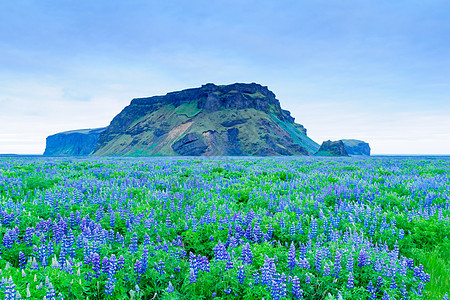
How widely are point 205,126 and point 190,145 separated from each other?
1749 cm

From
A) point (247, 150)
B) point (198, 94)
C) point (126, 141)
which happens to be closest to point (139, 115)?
point (126, 141)

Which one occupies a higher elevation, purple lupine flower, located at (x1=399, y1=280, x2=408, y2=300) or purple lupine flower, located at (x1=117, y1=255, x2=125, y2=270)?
purple lupine flower, located at (x1=117, y1=255, x2=125, y2=270)

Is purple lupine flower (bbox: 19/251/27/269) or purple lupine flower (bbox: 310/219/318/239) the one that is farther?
purple lupine flower (bbox: 310/219/318/239)

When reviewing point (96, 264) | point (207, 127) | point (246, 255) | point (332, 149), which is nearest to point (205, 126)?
point (207, 127)

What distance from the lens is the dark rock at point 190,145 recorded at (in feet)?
407

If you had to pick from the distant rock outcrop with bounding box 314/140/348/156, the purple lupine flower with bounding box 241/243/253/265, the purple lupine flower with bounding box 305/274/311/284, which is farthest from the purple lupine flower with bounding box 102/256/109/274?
the distant rock outcrop with bounding box 314/140/348/156

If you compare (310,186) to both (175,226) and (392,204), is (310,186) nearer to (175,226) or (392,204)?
(392,204)

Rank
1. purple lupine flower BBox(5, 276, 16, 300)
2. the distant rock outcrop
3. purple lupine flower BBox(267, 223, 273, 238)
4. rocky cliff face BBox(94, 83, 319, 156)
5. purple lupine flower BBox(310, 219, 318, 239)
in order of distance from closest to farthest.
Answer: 1. purple lupine flower BBox(5, 276, 16, 300)
2. purple lupine flower BBox(310, 219, 318, 239)
3. purple lupine flower BBox(267, 223, 273, 238)
4. rocky cliff face BBox(94, 83, 319, 156)
5. the distant rock outcrop

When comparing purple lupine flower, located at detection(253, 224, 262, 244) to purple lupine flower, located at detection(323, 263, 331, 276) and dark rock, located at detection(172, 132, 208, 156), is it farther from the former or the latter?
dark rock, located at detection(172, 132, 208, 156)

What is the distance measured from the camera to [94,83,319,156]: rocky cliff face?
129000 millimetres

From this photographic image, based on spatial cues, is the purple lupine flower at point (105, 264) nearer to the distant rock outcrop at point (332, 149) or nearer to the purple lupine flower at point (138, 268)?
the purple lupine flower at point (138, 268)

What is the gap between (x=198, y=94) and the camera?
164 m

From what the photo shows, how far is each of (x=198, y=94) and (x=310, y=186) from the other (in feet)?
531

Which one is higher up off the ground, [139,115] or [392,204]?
[139,115]
